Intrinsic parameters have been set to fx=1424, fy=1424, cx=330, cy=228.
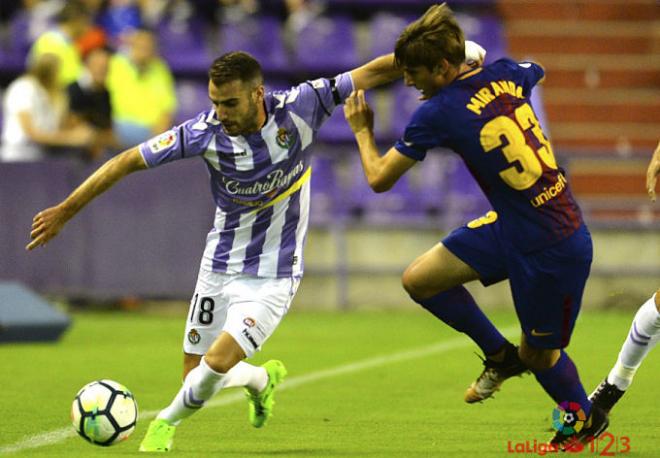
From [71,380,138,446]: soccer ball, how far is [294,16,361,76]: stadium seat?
35.0 feet

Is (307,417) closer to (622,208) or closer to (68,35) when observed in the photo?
(622,208)

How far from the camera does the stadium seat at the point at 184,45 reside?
1697 cm

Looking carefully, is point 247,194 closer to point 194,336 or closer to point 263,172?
point 263,172

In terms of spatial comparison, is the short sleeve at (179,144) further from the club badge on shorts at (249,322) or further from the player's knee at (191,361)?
the player's knee at (191,361)

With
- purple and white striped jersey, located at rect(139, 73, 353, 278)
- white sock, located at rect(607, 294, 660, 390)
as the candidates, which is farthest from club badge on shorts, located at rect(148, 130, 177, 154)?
white sock, located at rect(607, 294, 660, 390)

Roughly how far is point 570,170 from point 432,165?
1.46 m

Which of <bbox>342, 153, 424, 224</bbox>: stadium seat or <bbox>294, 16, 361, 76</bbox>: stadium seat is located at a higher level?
<bbox>294, 16, 361, 76</bbox>: stadium seat

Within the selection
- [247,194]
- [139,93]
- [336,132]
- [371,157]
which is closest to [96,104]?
[139,93]

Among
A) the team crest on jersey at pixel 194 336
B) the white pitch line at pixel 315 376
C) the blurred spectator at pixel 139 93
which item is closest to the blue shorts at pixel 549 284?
the team crest on jersey at pixel 194 336

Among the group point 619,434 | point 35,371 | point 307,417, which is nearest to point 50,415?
point 307,417

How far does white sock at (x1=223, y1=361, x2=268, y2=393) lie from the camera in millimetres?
6633

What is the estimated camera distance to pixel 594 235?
14.4 meters

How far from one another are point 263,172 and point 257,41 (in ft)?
34.4

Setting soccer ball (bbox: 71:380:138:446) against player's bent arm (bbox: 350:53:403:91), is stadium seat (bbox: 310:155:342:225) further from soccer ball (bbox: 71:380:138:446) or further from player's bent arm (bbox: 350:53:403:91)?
soccer ball (bbox: 71:380:138:446)
